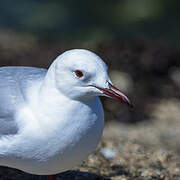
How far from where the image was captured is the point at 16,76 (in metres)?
3.11

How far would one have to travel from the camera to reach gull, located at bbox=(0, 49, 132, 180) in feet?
8.58

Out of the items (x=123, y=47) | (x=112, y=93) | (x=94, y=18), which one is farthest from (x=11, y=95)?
(x=94, y=18)

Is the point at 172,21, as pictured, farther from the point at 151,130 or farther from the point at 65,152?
the point at 65,152

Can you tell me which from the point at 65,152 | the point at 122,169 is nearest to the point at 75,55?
the point at 65,152

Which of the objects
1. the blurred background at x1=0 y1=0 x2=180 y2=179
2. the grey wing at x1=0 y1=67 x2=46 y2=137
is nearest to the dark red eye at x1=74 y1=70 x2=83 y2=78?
the grey wing at x1=0 y1=67 x2=46 y2=137

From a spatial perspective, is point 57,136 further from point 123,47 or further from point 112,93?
→ point 123,47

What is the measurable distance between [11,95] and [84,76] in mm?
588

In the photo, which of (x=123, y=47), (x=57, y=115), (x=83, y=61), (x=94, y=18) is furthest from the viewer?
(x=94, y=18)

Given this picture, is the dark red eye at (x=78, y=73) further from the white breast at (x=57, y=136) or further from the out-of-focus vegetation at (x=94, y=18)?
the out-of-focus vegetation at (x=94, y=18)

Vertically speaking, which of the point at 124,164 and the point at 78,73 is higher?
the point at 124,164

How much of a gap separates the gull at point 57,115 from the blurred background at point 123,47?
1.49 metres

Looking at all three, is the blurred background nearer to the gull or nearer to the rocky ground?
the rocky ground

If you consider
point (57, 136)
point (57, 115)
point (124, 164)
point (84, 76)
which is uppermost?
point (124, 164)

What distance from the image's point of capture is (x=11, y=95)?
2922 mm
